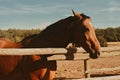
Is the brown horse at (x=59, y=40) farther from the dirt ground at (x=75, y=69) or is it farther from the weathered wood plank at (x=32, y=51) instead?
the dirt ground at (x=75, y=69)

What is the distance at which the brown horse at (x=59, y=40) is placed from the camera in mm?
5719

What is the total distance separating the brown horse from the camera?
572 centimetres

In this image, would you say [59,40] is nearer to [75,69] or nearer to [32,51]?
[32,51]

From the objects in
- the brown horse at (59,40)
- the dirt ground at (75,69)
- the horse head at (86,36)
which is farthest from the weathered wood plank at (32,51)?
the dirt ground at (75,69)

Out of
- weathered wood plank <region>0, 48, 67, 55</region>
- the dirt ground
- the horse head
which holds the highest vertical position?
the horse head

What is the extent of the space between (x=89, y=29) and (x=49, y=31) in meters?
0.86

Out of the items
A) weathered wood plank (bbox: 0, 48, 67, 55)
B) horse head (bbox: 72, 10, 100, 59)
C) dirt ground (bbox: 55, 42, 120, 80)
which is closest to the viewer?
weathered wood plank (bbox: 0, 48, 67, 55)

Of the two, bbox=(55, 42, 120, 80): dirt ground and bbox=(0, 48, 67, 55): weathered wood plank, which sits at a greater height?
bbox=(0, 48, 67, 55): weathered wood plank

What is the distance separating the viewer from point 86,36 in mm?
5719

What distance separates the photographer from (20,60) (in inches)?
229

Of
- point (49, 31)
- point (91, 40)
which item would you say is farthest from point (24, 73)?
point (91, 40)

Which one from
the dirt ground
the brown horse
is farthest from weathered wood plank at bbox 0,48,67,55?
the dirt ground

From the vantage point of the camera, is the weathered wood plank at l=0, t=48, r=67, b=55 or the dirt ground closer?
the weathered wood plank at l=0, t=48, r=67, b=55

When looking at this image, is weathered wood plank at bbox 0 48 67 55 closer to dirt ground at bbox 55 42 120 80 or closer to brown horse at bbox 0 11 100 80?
brown horse at bbox 0 11 100 80
